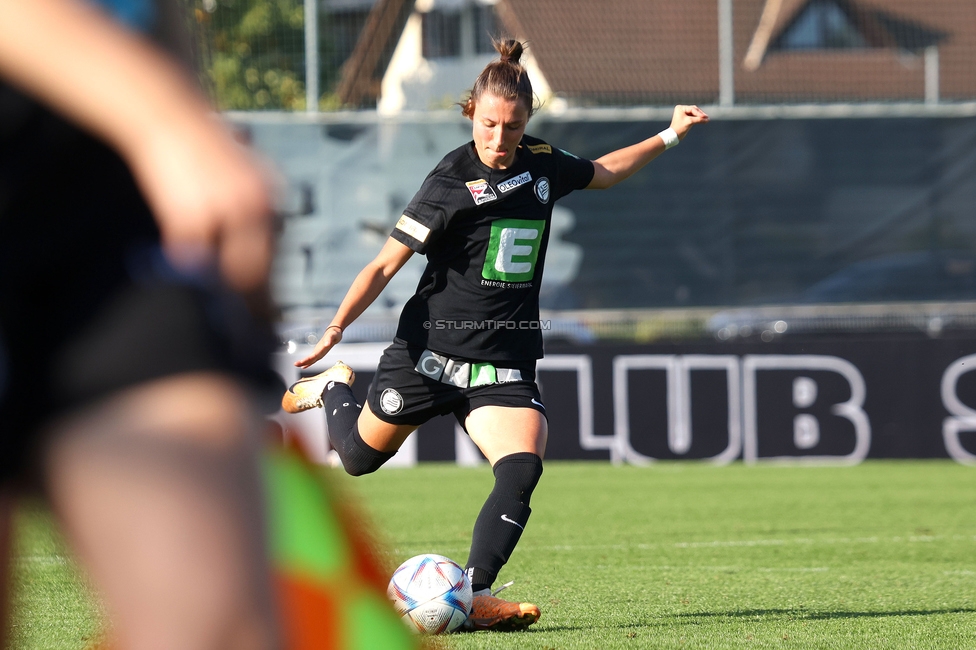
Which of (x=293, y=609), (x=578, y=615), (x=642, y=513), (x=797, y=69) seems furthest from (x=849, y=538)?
(x=797, y=69)

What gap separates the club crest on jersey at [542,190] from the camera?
5258 mm

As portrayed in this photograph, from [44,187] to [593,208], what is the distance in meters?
12.0

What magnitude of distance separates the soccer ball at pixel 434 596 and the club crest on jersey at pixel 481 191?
1344mm

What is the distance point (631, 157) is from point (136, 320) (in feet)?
14.9

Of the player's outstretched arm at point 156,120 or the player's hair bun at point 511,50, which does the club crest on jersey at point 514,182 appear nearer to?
Result: the player's hair bun at point 511,50

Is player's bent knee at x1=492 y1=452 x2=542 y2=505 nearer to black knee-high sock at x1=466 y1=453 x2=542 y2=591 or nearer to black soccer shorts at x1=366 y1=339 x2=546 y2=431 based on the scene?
black knee-high sock at x1=466 y1=453 x2=542 y2=591

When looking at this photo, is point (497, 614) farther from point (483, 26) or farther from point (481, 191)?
point (483, 26)

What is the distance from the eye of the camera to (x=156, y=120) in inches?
52.2

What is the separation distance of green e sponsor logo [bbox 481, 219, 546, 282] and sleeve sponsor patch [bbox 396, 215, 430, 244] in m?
0.25

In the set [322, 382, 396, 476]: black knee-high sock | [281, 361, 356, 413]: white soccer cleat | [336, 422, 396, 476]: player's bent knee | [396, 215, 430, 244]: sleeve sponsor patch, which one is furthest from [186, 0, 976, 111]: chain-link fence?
[396, 215, 430, 244]: sleeve sponsor patch

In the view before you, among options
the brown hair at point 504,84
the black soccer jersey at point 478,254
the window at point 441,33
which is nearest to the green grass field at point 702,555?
the black soccer jersey at point 478,254

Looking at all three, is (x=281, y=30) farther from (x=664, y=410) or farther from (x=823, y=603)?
(x=823, y=603)

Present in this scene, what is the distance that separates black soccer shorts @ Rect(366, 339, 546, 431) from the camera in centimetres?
507

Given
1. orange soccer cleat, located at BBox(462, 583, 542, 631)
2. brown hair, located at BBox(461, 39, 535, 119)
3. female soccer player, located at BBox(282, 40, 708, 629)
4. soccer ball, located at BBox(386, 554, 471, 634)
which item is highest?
brown hair, located at BBox(461, 39, 535, 119)
